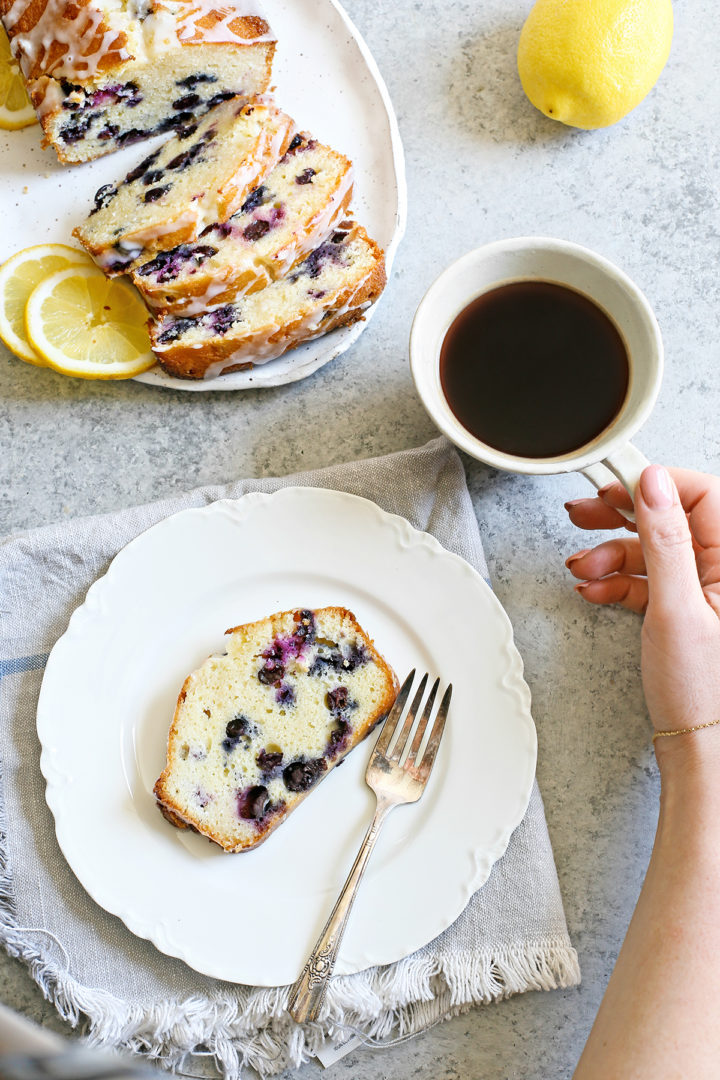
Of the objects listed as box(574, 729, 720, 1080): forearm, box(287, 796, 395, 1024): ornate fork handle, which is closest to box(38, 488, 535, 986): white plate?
box(287, 796, 395, 1024): ornate fork handle

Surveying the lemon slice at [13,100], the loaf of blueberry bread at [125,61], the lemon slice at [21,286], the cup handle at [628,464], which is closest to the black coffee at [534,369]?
the cup handle at [628,464]

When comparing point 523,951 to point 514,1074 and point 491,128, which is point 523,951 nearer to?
point 514,1074

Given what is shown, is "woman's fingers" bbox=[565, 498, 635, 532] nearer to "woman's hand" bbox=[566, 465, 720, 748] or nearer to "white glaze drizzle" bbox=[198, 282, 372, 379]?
"woman's hand" bbox=[566, 465, 720, 748]

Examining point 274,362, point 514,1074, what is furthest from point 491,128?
point 514,1074

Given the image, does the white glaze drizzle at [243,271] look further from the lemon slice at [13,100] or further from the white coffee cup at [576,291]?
the lemon slice at [13,100]

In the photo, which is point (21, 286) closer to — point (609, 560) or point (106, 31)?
point (106, 31)
